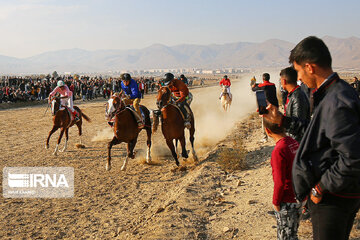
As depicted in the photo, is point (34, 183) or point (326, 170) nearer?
point (326, 170)

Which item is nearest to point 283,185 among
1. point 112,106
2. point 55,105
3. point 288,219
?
point 288,219

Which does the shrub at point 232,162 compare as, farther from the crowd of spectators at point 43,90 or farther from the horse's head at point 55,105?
the crowd of spectators at point 43,90

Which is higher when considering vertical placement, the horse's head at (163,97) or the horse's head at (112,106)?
the horse's head at (163,97)

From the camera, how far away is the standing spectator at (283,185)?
3215mm

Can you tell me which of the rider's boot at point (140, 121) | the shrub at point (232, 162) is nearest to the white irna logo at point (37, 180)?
the rider's boot at point (140, 121)

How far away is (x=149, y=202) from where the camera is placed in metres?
7.07

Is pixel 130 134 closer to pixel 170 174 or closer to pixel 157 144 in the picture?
pixel 170 174

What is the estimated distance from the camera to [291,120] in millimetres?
3377

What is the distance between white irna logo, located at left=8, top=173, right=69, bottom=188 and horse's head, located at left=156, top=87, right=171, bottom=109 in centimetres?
354

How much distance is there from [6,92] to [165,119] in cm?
2690

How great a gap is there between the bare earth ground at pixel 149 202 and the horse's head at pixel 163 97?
2098mm

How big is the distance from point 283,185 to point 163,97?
610cm

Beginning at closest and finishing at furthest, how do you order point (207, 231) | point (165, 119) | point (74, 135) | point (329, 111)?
point (329, 111) → point (207, 231) → point (165, 119) → point (74, 135)

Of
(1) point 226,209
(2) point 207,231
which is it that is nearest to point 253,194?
(1) point 226,209
